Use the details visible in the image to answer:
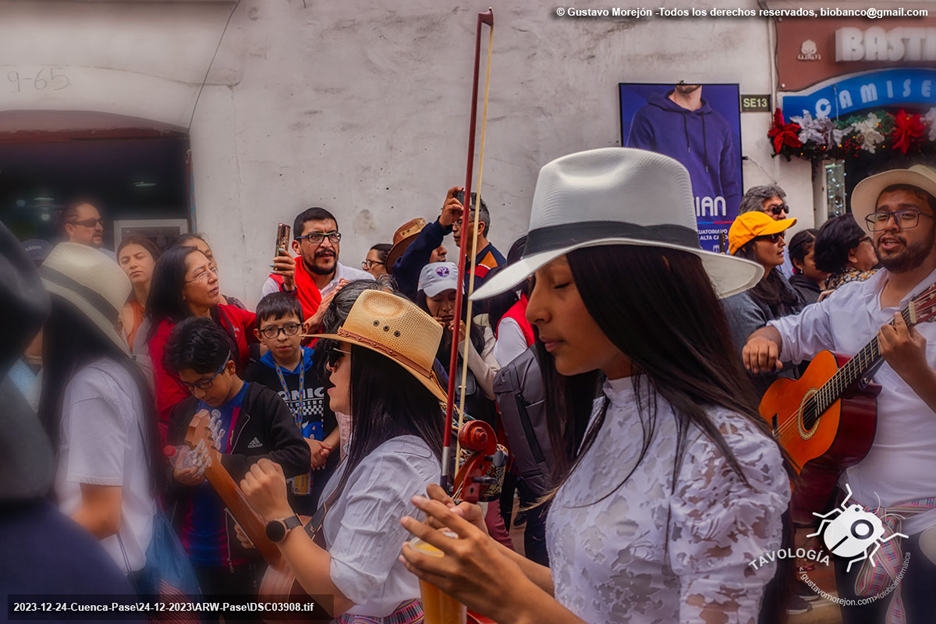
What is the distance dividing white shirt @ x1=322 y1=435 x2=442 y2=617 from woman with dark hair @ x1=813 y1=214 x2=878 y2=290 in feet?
7.70

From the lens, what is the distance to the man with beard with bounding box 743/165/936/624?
255cm

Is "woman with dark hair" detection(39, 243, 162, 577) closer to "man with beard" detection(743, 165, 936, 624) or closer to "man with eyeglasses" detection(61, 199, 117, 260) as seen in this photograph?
"man with eyeglasses" detection(61, 199, 117, 260)

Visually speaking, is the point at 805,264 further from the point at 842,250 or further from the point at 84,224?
the point at 84,224

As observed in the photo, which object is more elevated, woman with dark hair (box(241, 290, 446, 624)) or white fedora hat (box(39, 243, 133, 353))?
white fedora hat (box(39, 243, 133, 353))

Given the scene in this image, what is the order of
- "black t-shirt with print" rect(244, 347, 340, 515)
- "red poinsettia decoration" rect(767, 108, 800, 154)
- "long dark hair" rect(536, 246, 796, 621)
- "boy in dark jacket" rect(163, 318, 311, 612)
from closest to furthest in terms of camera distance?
1. "long dark hair" rect(536, 246, 796, 621)
2. "boy in dark jacket" rect(163, 318, 311, 612)
3. "black t-shirt with print" rect(244, 347, 340, 515)
4. "red poinsettia decoration" rect(767, 108, 800, 154)

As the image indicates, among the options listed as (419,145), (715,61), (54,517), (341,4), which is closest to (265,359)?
(419,145)

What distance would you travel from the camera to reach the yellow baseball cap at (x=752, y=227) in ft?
11.3

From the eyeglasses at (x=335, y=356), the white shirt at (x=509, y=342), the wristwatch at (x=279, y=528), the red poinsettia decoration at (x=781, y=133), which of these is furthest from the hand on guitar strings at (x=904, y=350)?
the wristwatch at (x=279, y=528)

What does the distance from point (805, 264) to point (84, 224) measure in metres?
3.23

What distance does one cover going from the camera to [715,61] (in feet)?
11.8

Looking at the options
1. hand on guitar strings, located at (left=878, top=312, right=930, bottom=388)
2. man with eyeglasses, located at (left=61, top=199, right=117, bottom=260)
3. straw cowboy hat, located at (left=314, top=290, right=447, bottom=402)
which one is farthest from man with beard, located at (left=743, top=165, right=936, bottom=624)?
man with eyeglasses, located at (left=61, top=199, right=117, bottom=260)

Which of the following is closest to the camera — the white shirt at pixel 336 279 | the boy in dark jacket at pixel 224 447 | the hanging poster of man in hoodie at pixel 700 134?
the boy in dark jacket at pixel 224 447

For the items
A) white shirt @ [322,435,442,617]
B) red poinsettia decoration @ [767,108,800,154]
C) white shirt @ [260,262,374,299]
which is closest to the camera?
white shirt @ [322,435,442,617]

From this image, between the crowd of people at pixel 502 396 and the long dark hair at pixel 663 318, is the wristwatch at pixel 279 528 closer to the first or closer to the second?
the crowd of people at pixel 502 396
